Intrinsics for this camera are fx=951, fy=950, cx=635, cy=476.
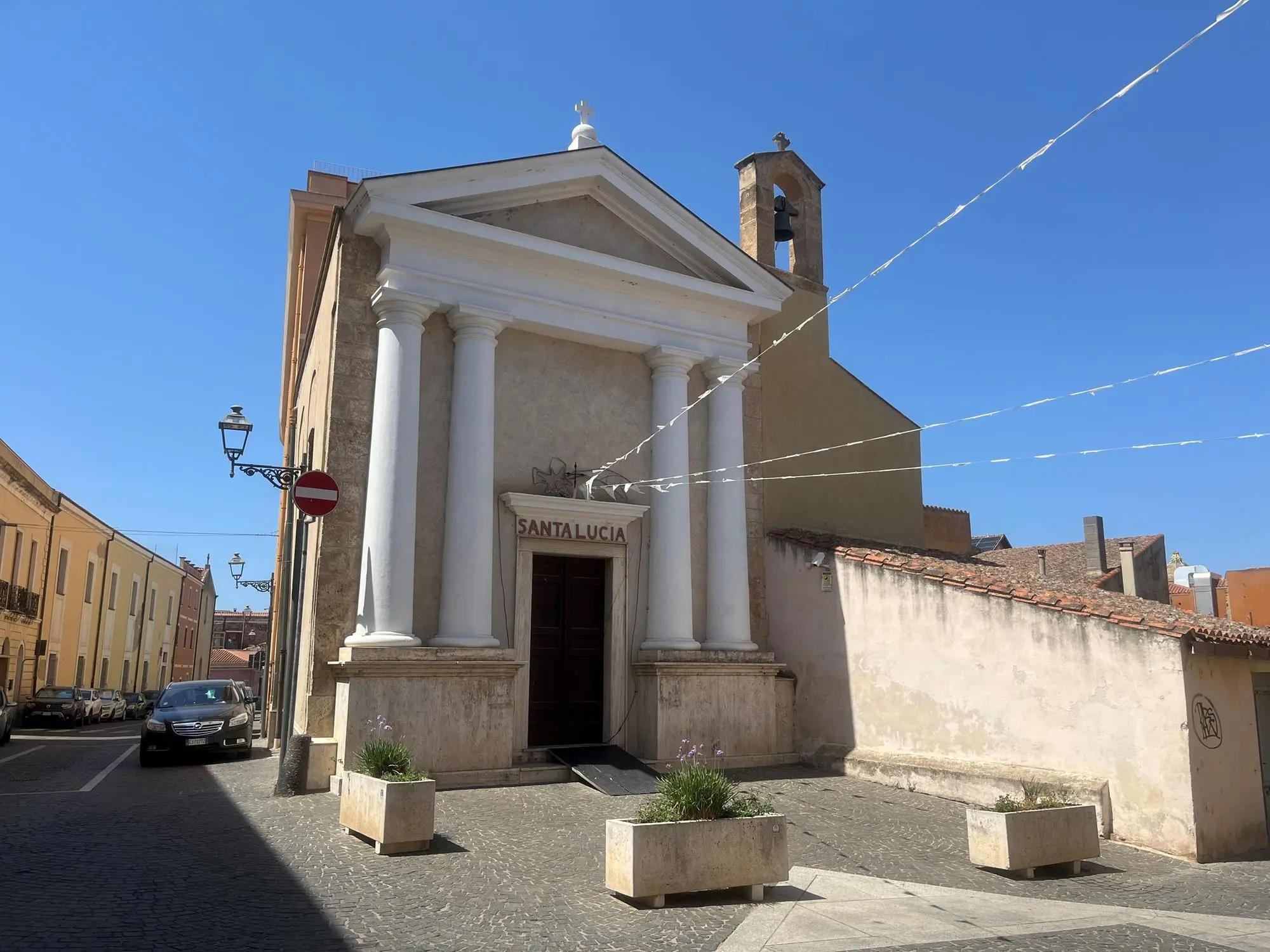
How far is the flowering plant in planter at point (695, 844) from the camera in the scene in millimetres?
5984

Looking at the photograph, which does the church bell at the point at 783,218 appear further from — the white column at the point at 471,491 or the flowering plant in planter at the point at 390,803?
the flowering plant in planter at the point at 390,803

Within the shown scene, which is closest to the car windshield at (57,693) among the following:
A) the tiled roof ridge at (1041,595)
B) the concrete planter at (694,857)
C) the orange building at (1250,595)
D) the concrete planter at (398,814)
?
the tiled roof ridge at (1041,595)

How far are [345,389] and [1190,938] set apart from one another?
9516mm

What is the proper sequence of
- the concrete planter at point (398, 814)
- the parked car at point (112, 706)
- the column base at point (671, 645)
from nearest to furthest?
the concrete planter at point (398, 814) → the column base at point (671, 645) → the parked car at point (112, 706)

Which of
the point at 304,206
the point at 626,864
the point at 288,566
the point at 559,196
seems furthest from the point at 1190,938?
the point at 304,206

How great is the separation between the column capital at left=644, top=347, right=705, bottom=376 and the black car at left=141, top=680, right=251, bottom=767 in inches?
313

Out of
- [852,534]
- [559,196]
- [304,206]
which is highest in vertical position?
[304,206]

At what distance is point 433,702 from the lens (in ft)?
33.7

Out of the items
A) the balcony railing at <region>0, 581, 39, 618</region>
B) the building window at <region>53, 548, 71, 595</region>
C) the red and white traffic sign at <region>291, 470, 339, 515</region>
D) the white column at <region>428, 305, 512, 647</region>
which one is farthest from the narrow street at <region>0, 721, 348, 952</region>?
the building window at <region>53, 548, 71, 595</region>

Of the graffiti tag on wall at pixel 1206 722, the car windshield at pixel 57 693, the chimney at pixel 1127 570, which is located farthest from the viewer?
the car windshield at pixel 57 693

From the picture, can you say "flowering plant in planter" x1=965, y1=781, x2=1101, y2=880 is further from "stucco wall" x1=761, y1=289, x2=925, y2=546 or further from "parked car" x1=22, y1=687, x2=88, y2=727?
"parked car" x1=22, y1=687, x2=88, y2=727

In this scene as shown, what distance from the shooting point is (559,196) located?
42.4 ft

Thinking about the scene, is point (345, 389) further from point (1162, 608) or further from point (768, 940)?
point (1162, 608)

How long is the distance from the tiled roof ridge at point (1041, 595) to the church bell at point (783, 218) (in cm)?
531
